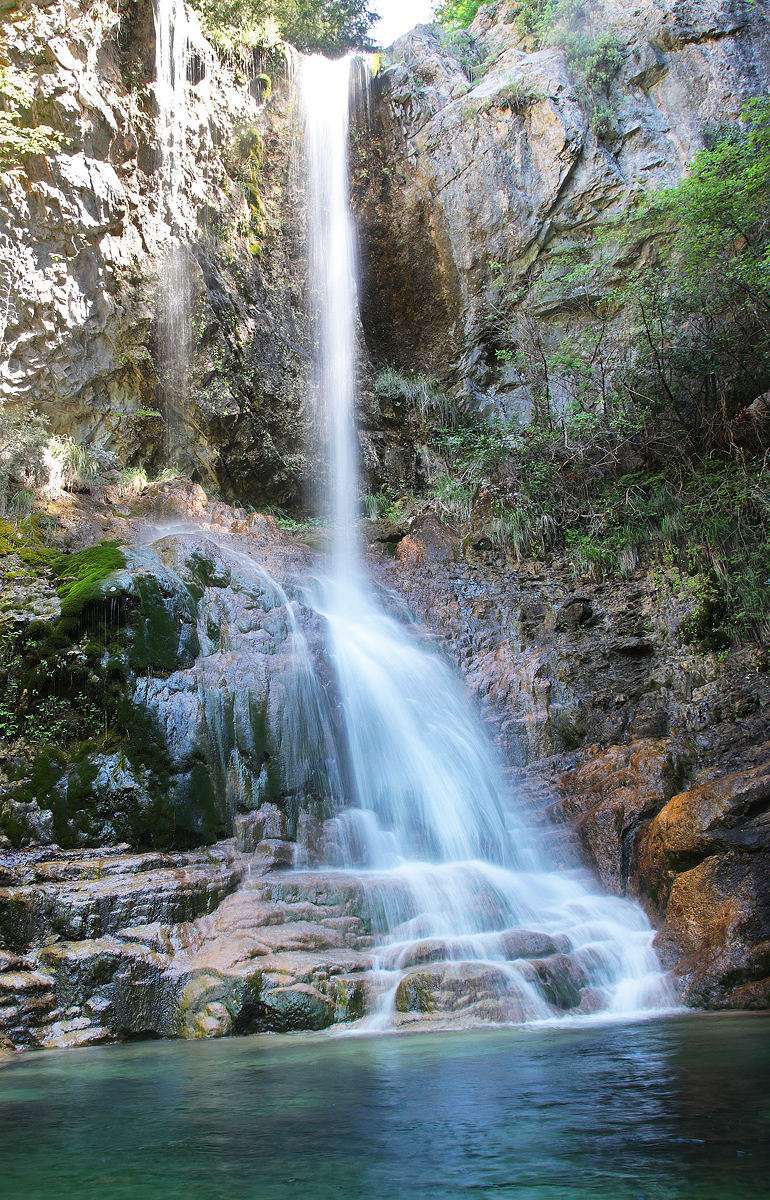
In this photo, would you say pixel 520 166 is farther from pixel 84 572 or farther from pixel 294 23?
pixel 84 572

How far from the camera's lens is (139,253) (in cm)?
1155

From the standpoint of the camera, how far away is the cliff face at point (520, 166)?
13.8 meters

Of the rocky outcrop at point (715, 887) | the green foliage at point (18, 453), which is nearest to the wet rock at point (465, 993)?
the rocky outcrop at point (715, 887)

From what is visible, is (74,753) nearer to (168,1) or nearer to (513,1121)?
(513,1121)

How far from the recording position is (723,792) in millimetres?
5645

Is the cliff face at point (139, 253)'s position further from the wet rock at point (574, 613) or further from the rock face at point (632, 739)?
the wet rock at point (574, 613)

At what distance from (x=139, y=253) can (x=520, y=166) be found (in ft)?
26.0

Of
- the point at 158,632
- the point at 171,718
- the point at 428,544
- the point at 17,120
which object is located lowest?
the point at 171,718

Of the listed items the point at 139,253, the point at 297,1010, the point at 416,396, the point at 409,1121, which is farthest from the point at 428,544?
the point at 409,1121

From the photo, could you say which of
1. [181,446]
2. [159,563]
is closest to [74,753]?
[159,563]

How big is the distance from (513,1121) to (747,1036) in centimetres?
196

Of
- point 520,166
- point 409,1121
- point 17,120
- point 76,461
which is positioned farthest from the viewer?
point 520,166

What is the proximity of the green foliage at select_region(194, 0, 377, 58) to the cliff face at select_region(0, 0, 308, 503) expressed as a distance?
0.84 m

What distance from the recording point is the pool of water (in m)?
1.99
